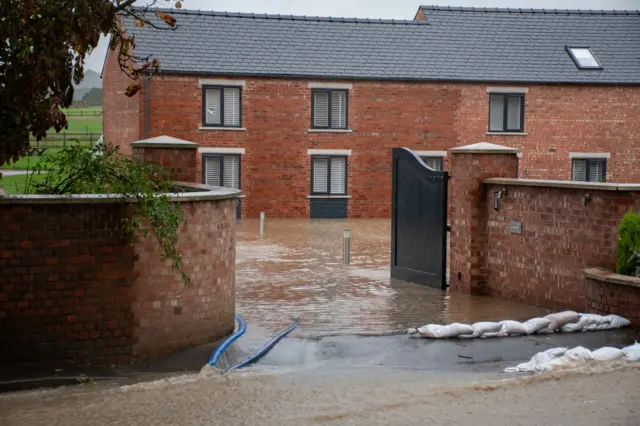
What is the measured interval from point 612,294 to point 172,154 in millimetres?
7310

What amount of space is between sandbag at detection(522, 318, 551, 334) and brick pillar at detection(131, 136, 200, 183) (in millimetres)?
6213

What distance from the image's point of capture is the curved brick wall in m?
10.1

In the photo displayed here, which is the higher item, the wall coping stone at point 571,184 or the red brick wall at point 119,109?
the red brick wall at point 119,109

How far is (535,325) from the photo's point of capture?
41.0 feet

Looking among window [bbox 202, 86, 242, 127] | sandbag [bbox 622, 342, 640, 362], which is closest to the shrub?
sandbag [bbox 622, 342, 640, 362]

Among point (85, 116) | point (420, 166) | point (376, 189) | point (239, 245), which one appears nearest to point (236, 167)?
point (376, 189)

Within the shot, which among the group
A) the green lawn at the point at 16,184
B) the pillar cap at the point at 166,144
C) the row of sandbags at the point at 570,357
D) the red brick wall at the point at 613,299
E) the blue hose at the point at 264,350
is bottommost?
the blue hose at the point at 264,350

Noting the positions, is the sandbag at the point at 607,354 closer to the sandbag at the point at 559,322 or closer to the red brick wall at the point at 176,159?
the sandbag at the point at 559,322

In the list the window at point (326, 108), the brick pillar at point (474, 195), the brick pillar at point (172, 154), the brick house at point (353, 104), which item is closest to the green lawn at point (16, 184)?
the brick pillar at point (172, 154)

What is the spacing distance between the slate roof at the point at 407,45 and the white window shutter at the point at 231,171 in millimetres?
3078

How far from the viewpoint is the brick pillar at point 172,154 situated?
15742mm

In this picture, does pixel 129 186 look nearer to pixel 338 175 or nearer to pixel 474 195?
pixel 474 195

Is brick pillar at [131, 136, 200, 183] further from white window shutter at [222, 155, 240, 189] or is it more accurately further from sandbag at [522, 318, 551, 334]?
white window shutter at [222, 155, 240, 189]

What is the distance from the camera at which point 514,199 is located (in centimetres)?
1543
